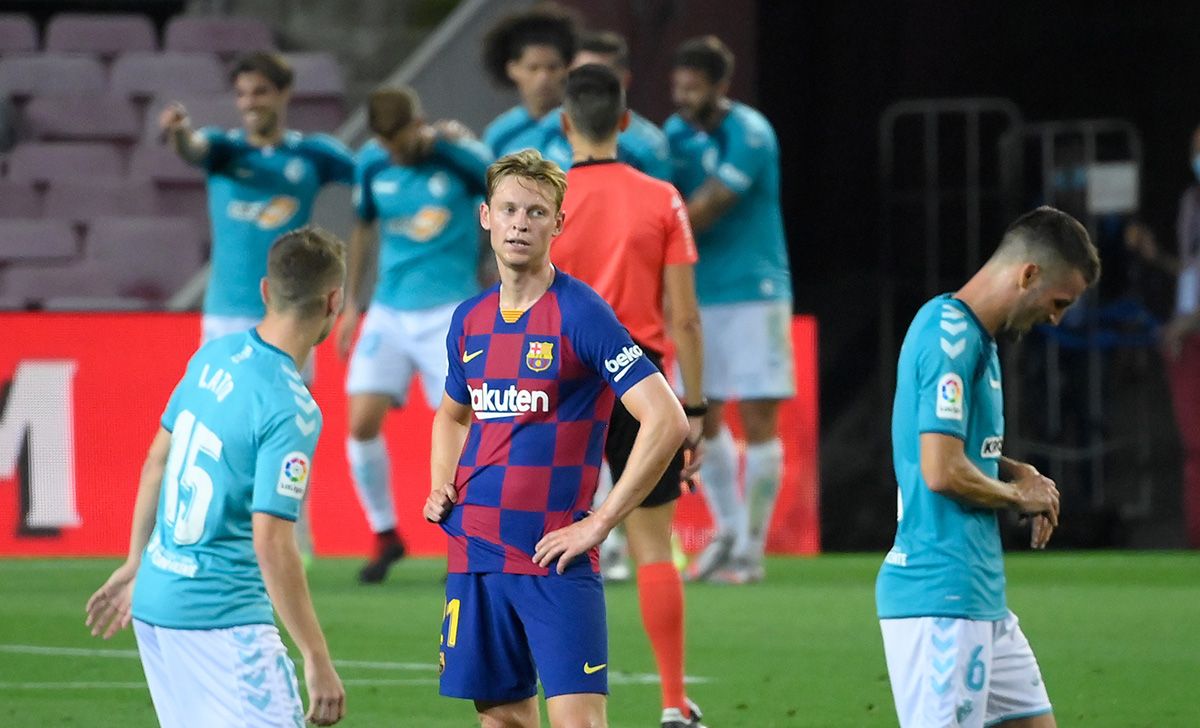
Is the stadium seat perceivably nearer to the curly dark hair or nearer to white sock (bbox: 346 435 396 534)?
the curly dark hair

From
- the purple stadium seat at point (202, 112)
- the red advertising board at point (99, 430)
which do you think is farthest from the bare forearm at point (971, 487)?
the purple stadium seat at point (202, 112)

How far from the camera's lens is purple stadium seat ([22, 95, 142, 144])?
15141mm

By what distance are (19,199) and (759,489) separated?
6.70 metres

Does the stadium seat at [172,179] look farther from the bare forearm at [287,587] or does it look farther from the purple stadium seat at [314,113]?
the bare forearm at [287,587]

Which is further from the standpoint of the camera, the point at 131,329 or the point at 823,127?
the point at 823,127

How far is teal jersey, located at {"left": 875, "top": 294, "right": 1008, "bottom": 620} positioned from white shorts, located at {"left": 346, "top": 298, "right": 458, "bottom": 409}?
5.33 m

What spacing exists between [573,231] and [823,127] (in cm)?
807

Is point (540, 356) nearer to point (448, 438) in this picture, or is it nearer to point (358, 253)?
point (448, 438)

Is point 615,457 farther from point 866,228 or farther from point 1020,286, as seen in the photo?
point 866,228

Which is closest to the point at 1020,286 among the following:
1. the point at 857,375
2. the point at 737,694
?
the point at 737,694

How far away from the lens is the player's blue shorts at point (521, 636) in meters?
4.43

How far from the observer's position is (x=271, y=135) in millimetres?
9992

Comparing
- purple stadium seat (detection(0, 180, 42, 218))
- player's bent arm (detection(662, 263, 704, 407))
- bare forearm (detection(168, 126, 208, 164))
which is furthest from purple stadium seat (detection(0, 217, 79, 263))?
player's bent arm (detection(662, 263, 704, 407))

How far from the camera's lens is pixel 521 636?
454cm
